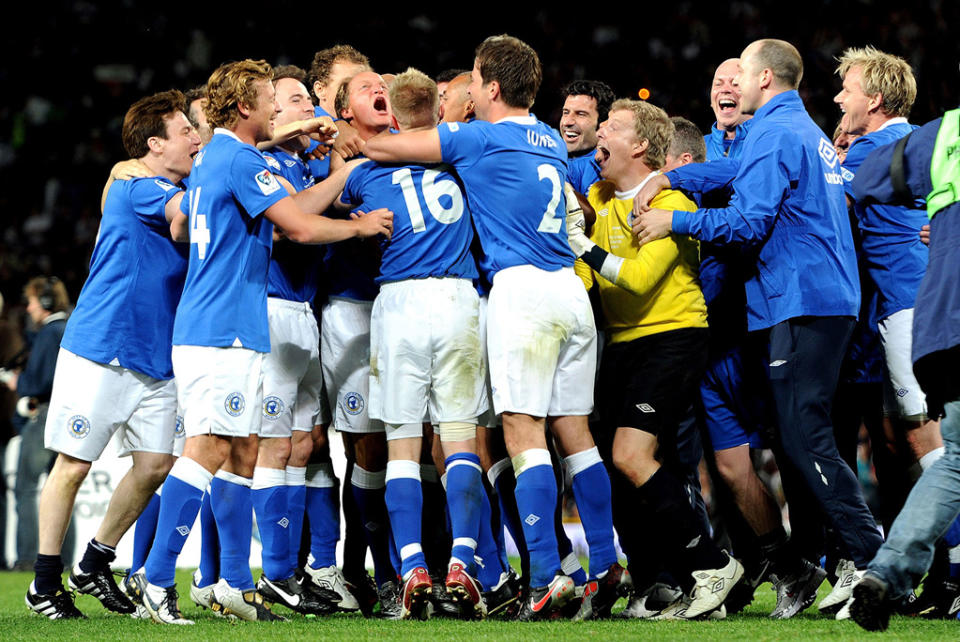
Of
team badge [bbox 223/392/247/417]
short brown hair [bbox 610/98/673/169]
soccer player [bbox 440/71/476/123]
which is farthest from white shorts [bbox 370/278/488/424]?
soccer player [bbox 440/71/476/123]

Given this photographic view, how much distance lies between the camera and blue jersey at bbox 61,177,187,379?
5.93 meters

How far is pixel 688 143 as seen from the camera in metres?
6.37

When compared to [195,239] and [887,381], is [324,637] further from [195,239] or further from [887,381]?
[887,381]

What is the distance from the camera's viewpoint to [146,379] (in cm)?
603

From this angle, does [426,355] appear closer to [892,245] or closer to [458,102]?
[458,102]

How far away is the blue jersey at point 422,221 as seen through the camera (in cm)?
552

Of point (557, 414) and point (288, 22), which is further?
point (288, 22)

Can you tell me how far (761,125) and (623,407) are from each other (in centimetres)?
152

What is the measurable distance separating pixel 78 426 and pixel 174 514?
83 centimetres

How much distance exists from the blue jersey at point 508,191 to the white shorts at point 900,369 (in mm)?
1712

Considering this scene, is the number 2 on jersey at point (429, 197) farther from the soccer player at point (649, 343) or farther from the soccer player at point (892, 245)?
the soccer player at point (892, 245)

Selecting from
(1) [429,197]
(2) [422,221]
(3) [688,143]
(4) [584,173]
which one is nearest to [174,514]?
(2) [422,221]

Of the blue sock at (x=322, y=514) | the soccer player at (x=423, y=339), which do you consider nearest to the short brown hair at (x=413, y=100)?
the soccer player at (x=423, y=339)

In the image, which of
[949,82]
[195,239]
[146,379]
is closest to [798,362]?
[195,239]
